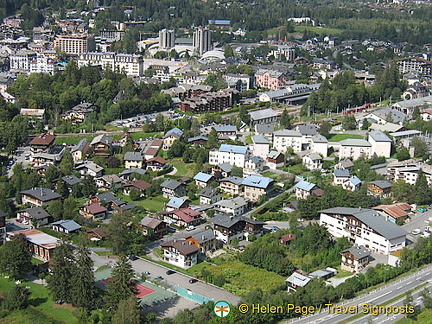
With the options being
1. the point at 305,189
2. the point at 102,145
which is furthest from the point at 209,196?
the point at 102,145

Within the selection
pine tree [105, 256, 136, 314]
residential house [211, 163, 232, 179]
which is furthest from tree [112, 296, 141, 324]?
residential house [211, 163, 232, 179]

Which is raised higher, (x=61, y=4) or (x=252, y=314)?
(x=61, y=4)

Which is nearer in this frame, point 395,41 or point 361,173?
point 361,173

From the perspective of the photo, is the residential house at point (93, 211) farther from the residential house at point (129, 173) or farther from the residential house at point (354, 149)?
the residential house at point (354, 149)

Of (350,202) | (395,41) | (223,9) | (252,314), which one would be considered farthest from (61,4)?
(252,314)

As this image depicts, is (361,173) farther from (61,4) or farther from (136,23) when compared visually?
(61,4)

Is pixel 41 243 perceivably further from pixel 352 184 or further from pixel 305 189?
pixel 352 184

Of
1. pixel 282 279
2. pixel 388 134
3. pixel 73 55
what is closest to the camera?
pixel 282 279
